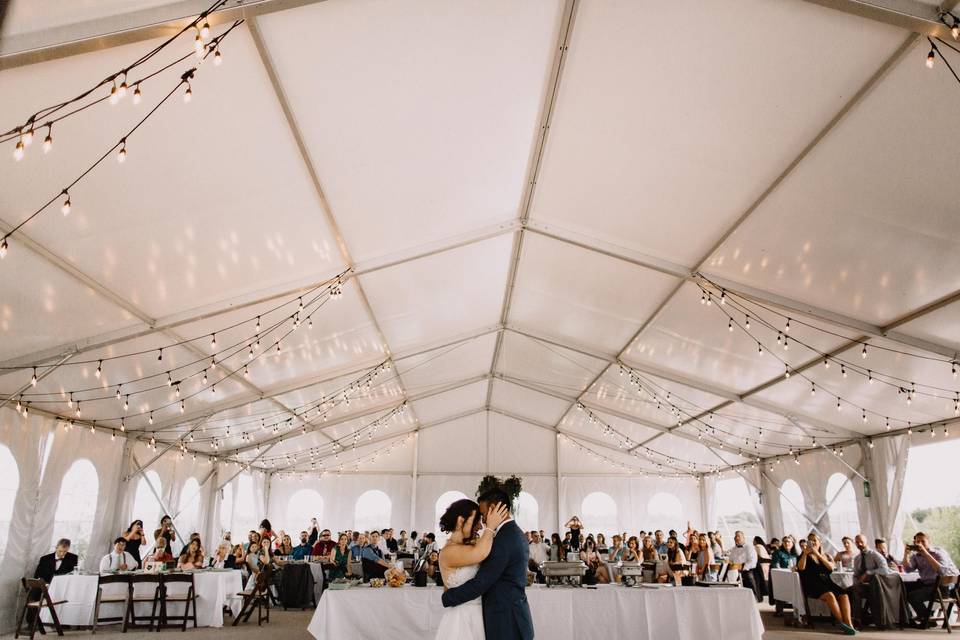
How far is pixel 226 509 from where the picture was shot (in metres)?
14.1

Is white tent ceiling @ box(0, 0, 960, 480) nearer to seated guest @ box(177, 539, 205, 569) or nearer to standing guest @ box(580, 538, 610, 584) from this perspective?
seated guest @ box(177, 539, 205, 569)

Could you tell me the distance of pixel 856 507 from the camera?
11.1 metres

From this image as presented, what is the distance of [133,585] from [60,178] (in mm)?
5501

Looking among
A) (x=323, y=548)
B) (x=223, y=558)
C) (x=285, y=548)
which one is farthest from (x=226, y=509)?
(x=223, y=558)

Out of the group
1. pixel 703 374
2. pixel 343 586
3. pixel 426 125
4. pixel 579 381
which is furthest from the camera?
pixel 579 381

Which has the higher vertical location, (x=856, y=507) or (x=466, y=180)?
(x=466, y=180)

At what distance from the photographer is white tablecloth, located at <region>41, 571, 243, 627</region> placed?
726 centimetres

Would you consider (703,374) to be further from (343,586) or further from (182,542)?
(182,542)

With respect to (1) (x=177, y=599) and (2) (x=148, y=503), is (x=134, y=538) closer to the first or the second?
(1) (x=177, y=599)

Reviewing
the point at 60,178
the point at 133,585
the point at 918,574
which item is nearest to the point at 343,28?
the point at 60,178

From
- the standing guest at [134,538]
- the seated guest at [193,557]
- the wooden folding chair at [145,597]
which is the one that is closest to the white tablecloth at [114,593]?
the wooden folding chair at [145,597]

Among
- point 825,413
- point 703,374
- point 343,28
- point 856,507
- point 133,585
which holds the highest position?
point 343,28

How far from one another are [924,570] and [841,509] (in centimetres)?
366

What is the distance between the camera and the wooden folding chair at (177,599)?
23.8 feet
